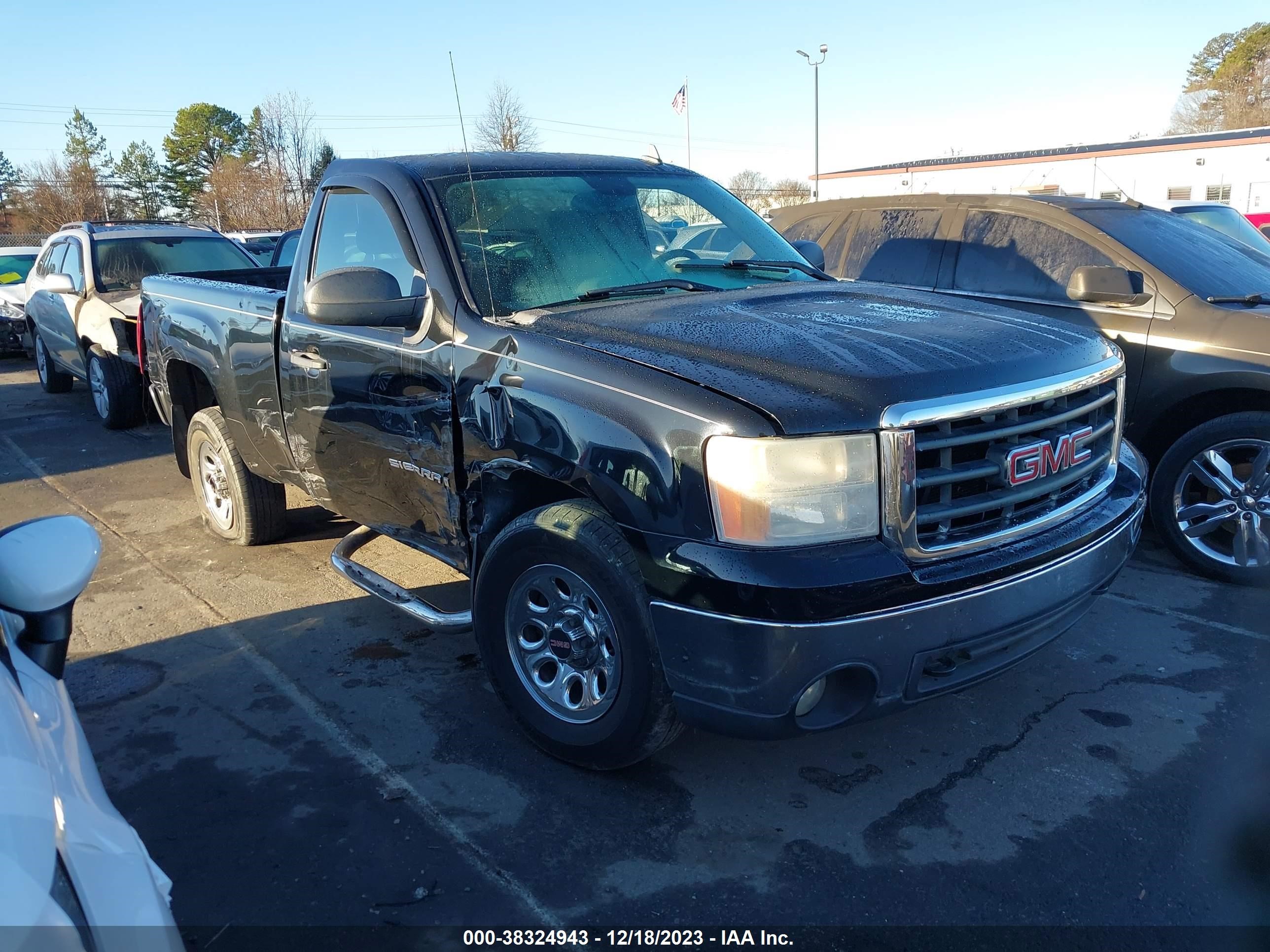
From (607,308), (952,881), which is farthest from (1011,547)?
(607,308)

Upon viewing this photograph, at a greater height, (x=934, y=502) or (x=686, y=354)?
(x=686, y=354)

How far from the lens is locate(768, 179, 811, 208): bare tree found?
43778 millimetres

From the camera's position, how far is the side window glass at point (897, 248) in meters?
6.02

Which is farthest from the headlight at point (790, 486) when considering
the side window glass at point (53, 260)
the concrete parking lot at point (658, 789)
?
→ the side window glass at point (53, 260)

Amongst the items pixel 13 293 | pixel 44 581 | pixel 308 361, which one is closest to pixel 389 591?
pixel 308 361

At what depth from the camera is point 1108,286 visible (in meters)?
4.90

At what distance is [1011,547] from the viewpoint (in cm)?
282

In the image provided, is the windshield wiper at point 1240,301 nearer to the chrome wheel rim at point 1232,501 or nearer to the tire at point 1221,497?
the tire at point 1221,497

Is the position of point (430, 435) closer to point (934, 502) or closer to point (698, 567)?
point (698, 567)

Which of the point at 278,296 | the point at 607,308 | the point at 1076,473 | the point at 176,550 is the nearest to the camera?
the point at 1076,473

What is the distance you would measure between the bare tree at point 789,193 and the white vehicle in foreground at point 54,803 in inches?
1420

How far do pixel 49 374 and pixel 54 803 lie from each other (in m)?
11.5

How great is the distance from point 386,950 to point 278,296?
117 inches

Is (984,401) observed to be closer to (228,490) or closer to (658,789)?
(658,789)
